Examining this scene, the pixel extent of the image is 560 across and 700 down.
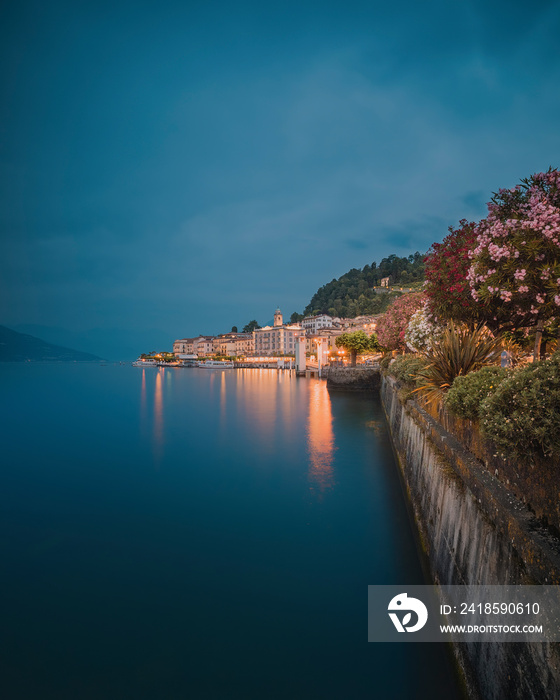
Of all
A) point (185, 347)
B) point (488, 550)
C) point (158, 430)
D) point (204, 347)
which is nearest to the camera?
point (488, 550)

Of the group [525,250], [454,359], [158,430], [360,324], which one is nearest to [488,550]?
[454,359]

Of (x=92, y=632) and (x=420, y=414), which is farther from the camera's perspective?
(x=420, y=414)

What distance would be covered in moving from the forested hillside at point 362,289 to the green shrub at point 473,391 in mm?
105442

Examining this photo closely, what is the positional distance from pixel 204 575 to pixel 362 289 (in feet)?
429

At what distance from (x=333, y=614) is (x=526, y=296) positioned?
25.1ft

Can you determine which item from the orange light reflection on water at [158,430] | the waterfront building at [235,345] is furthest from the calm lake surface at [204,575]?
the waterfront building at [235,345]

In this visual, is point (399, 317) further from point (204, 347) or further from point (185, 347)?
point (185, 347)

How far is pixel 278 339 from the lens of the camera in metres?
132

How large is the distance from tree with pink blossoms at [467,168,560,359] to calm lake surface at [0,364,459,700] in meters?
5.85

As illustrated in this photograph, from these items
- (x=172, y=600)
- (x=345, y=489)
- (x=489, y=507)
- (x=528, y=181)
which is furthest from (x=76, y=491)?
(x=528, y=181)

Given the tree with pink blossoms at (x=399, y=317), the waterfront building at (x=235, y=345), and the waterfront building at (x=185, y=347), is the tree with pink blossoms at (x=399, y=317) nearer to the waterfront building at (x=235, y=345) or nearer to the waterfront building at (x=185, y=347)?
the waterfront building at (x=235, y=345)

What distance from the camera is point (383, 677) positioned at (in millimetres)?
4715

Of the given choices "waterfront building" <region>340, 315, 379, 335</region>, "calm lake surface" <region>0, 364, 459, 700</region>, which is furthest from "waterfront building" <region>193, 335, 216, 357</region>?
"calm lake surface" <region>0, 364, 459, 700</region>

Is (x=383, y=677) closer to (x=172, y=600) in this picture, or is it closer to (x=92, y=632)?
(x=172, y=600)
